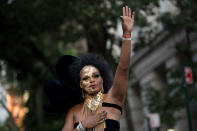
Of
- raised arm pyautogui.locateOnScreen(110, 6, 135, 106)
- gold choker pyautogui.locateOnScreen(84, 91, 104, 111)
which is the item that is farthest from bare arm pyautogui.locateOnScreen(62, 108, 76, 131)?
raised arm pyautogui.locateOnScreen(110, 6, 135, 106)

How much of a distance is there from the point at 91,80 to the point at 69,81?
17.6 inches

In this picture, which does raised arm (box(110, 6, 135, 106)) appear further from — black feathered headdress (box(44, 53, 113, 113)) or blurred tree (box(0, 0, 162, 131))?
blurred tree (box(0, 0, 162, 131))

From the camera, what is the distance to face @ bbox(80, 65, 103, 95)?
4.98m

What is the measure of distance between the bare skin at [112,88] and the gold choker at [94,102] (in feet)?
0.15

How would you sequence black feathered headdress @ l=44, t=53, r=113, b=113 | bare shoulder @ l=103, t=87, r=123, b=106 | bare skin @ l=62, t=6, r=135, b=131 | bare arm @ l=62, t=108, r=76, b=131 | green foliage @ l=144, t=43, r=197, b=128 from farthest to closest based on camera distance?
green foliage @ l=144, t=43, r=197, b=128 < black feathered headdress @ l=44, t=53, r=113, b=113 < bare arm @ l=62, t=108, r=76, b=131 < bare shoulder @ l=103, t=87, r=123, b=106 < bare skin @ l=62, t=6, r=135, b=131

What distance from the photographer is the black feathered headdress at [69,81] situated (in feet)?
17.2

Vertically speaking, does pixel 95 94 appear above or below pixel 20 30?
below

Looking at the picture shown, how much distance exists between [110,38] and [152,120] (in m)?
3.40

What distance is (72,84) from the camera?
534 cm

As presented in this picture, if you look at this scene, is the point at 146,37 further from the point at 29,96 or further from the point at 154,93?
the point at 29,96

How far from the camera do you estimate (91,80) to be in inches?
197

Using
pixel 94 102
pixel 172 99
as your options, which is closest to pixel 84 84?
pixel 94 102

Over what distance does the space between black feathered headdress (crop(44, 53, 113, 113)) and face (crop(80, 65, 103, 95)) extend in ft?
0.42

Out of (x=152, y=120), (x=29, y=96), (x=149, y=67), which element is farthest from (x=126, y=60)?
(x=29, y=96)
